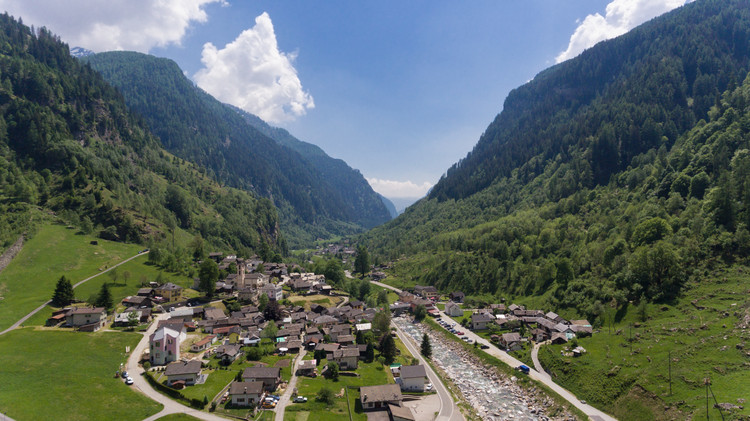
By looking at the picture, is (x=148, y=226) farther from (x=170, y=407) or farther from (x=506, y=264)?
(x=506, y=264)

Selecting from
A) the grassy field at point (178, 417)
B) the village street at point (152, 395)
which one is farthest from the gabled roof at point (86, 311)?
the grassy field at point (178, 417)

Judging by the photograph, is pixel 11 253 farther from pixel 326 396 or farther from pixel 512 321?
pixel 512 321

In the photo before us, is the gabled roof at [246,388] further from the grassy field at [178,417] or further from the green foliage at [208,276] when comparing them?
the green foliage at [208,276]

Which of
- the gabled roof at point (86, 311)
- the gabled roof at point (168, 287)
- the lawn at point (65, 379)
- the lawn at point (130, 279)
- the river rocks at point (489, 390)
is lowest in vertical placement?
the river rocks at point (489, 390)

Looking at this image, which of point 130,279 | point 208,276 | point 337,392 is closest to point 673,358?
point 337,392

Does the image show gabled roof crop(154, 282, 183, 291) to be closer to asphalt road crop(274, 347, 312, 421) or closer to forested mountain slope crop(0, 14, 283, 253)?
forested mountain slope crop(0, 14, 283, 253)

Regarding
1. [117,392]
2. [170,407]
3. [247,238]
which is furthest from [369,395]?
[247,238]
